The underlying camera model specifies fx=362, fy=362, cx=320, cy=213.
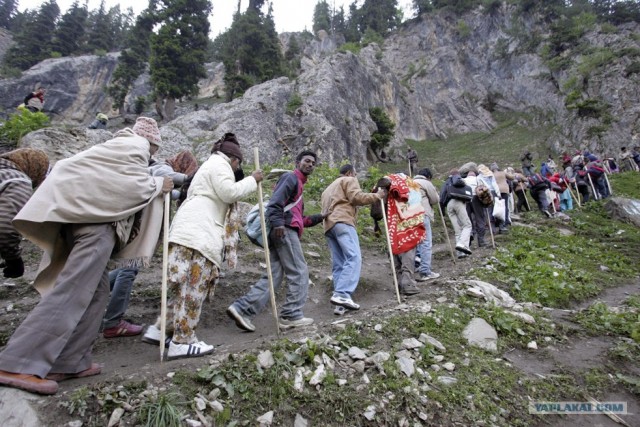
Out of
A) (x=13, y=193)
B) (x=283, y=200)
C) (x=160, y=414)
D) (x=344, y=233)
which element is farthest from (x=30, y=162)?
(x=344, y=233)

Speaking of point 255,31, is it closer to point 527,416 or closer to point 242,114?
Result: point 242,114

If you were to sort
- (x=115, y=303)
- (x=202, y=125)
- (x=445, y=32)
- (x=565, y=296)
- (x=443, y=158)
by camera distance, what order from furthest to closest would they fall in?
(x=445, y=32) < (x=443, y=158) < (x=202, y=125) < (x=565, y=296) < (x=115, y=303)

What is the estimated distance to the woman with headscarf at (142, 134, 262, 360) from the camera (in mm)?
3281

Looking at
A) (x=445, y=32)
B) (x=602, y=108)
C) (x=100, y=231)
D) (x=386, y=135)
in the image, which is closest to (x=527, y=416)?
(x=100, y=231)

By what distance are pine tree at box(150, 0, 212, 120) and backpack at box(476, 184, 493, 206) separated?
89.6ft

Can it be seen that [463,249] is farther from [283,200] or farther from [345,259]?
[283,200]

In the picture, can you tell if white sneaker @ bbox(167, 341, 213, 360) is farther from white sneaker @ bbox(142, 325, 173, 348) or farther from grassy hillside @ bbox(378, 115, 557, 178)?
grassy hillside @ bbox(378, 115, 557, 178)

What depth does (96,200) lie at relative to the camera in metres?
2.86

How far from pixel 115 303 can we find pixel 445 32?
5963 centimetres

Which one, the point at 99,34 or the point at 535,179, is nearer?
the point at 535,179

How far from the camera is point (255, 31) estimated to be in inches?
1305

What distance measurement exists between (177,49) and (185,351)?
3080 cm

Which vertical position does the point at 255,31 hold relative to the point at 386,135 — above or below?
above

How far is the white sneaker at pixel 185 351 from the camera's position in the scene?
3189mm
